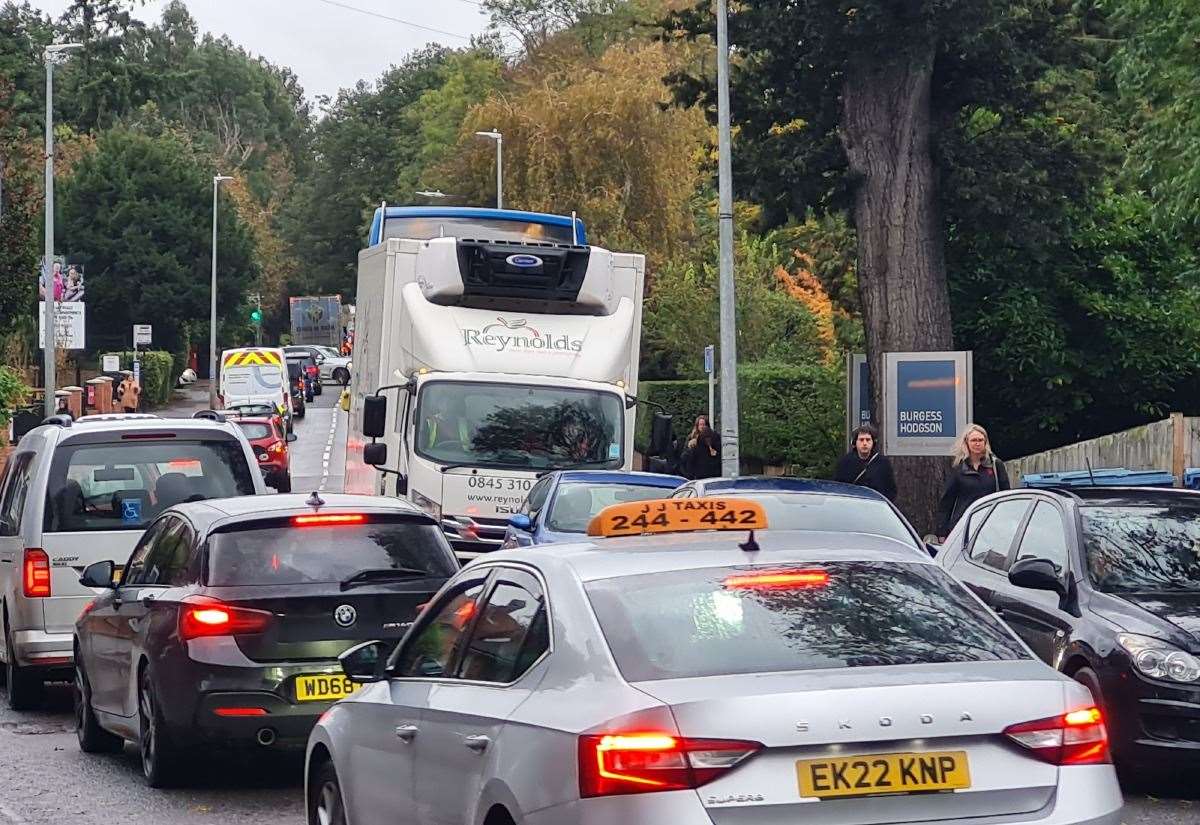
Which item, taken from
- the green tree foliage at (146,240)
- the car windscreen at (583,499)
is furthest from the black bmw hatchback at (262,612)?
the green tree foliage at (146,240)

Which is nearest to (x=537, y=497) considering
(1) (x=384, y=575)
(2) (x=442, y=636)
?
(1) (x=384, y=575)

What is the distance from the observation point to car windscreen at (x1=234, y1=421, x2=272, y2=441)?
119ft

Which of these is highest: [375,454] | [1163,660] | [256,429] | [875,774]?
[256,429]

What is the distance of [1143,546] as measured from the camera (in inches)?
429

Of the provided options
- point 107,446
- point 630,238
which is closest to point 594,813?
point 107,446

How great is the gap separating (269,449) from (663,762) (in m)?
31.1

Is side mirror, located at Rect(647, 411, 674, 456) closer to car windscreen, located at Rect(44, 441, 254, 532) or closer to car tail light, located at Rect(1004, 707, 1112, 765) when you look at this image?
car windscreen, located at Rect(44, 441, 254, 532)

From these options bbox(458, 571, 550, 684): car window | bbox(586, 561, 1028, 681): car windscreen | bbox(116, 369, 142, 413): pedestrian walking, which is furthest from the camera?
bbox(116, 369, 142, 413): pedestrian walking

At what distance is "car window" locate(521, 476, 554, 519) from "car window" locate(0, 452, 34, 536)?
174 inches

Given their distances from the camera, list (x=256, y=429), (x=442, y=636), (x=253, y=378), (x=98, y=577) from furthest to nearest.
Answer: (x=253, y=378), (x=256, y=429), (x=98, y=577), (x=442, y=636)

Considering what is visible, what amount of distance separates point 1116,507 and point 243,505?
15.4 feet

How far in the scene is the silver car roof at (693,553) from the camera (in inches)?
238

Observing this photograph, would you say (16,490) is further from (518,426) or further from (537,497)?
(518,426)

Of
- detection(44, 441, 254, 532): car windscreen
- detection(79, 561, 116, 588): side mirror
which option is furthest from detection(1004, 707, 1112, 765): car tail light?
detection(44, 441, 254, 532): car windscreen
